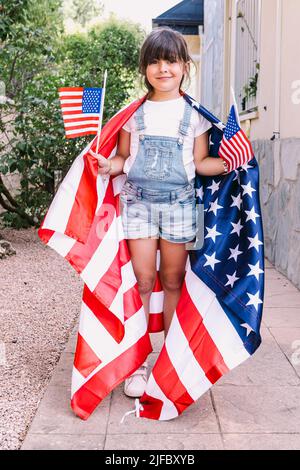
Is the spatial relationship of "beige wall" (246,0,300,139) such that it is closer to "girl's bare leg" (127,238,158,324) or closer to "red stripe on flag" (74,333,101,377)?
"girl's bare leg" (127,238,158,324)

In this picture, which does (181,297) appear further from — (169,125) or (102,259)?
(169,125)

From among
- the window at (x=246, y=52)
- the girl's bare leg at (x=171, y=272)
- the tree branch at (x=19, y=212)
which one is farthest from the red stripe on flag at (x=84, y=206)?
the tree branch at (x=19, y=212)

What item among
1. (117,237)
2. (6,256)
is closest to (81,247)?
(117,237)

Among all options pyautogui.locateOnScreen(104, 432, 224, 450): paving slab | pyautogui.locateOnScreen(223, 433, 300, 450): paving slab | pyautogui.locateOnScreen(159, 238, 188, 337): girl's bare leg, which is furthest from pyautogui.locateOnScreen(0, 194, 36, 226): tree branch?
pyautogui.locateOnScreen(223, 433, 300, 450): paving slab

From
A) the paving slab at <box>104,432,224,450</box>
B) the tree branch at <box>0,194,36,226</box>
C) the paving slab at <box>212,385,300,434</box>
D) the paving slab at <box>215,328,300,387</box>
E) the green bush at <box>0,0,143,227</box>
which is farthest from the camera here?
the tree branch at <box>0,194,36,226</box>

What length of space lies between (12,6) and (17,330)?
4056 millimetres

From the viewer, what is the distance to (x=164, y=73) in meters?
2.91

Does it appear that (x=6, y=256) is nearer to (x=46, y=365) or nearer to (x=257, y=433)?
(x=46, y=365)

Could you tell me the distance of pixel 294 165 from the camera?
5562mm

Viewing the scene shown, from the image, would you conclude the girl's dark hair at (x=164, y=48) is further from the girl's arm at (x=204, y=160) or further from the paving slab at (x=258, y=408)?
the paving slab at (x=258, y=408)

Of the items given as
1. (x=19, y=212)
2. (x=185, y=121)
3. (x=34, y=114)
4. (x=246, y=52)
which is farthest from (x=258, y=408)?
(x=246, y=52)

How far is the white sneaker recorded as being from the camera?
3.08 metres

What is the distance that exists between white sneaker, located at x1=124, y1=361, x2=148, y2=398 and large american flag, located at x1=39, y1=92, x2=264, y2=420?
11 centimetres

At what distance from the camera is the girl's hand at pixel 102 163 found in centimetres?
288
